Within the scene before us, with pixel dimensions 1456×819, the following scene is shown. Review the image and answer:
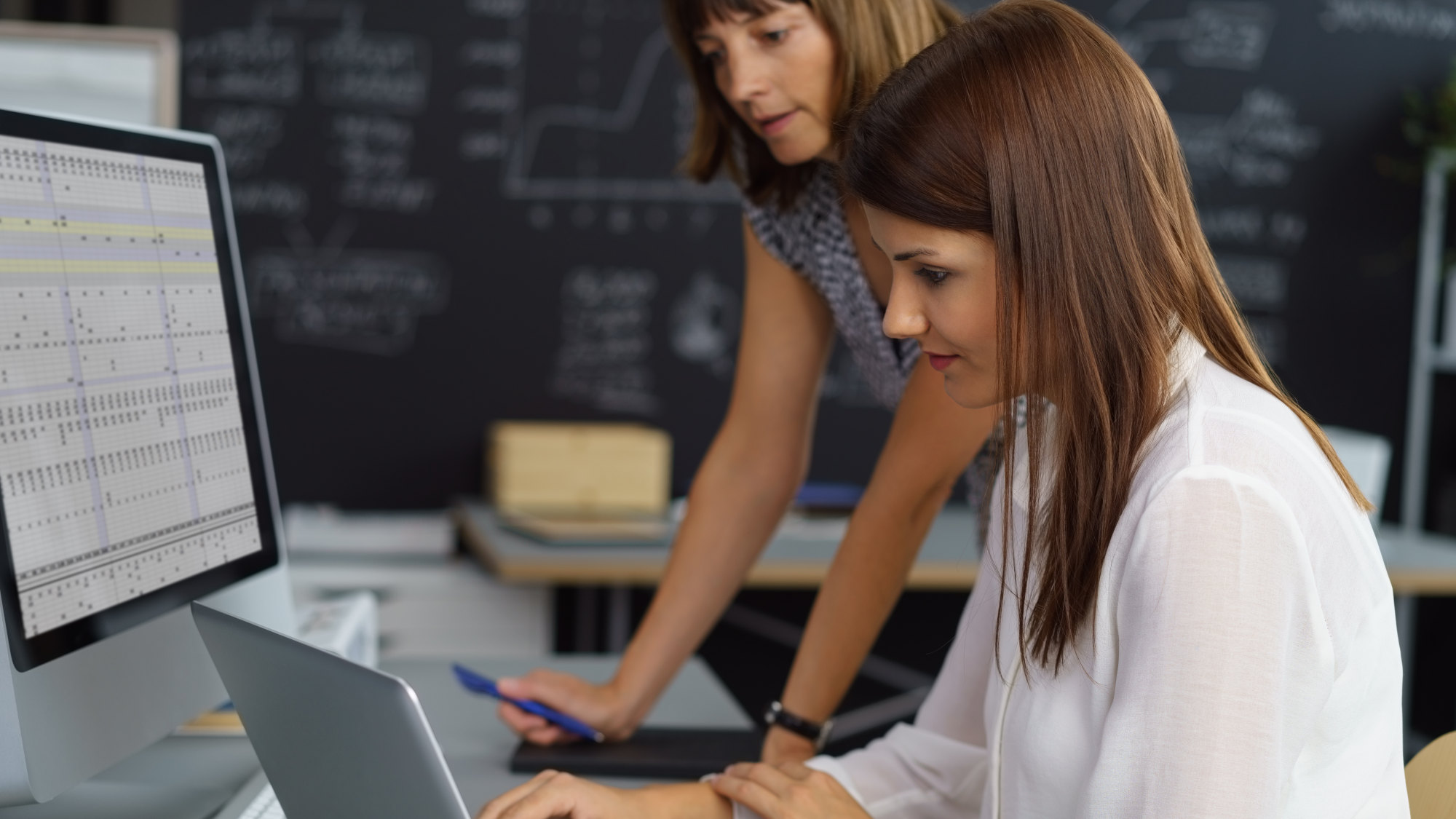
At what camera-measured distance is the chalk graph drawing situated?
304 cm

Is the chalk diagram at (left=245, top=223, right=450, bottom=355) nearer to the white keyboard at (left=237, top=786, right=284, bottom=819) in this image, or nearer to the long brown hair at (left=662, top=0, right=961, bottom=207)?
the long brown hair at (left=662, top=0, right=961, bottom=207)

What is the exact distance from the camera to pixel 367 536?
271cm

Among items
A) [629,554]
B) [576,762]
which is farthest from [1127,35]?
[576,762]

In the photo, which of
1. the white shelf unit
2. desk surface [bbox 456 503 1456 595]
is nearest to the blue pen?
desk surface [bbox 456 503 1456 595]

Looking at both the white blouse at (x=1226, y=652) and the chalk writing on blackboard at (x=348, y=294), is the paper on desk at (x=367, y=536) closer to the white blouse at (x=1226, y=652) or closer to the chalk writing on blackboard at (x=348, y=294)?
the chalk writing on blackboard at (x=348, y=294)

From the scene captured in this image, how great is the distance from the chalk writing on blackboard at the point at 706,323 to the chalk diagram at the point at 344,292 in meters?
0.56

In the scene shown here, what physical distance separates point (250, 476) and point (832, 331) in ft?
2.02

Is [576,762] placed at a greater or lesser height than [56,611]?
lesser

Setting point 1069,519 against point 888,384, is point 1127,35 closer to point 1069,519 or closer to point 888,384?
point 888,384

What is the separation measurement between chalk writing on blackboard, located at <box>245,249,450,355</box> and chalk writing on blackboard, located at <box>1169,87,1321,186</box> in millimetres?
1942

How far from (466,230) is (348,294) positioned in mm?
308

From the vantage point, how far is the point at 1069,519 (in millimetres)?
774

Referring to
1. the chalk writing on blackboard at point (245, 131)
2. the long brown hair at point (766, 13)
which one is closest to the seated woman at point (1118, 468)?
the long brown hair at point (766, 13)

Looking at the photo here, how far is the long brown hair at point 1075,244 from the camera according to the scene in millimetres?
752
